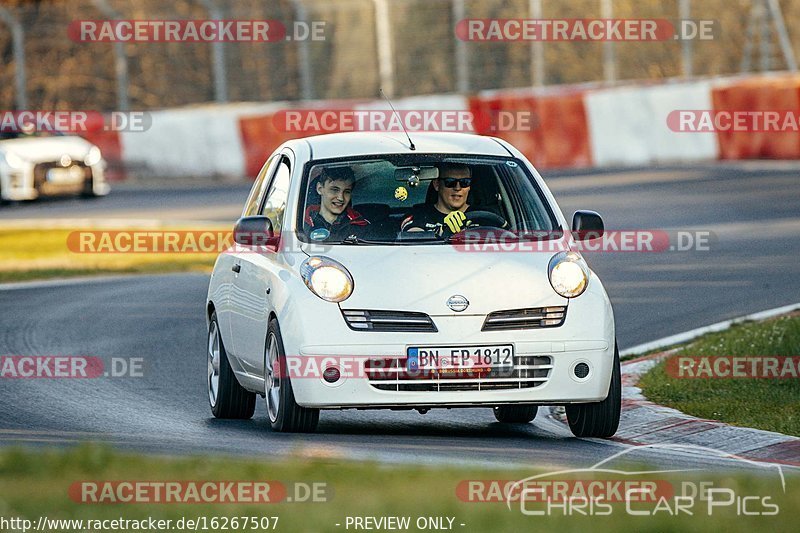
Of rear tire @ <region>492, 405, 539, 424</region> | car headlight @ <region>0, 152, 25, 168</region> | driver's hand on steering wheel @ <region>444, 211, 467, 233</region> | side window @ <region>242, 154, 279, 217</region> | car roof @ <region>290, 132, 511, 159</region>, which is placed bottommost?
rear tire @ <region>492, 405, 539, 424</region>

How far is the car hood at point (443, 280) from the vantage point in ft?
30.0

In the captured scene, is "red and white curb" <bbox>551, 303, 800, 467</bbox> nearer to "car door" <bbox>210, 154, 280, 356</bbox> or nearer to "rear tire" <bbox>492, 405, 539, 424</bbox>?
"rear tire" <bbox>492, 405, 539, 424</bbox>

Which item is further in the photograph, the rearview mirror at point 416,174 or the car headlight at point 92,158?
the car headlight at point 92,158

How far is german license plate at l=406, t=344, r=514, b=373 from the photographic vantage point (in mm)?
9047

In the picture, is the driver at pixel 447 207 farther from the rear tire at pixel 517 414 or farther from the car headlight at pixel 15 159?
the car headlight at pixel 15 159

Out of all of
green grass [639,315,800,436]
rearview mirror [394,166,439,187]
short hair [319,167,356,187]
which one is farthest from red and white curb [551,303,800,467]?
short hair [319,167,356,187]

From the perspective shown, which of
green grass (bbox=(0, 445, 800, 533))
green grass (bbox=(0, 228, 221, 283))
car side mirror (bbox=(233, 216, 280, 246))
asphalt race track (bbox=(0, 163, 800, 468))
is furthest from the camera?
green grass (bbox=(0, 228, 221, 283))

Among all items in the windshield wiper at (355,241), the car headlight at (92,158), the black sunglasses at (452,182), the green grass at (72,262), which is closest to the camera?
the windshield wiper at (355,241)

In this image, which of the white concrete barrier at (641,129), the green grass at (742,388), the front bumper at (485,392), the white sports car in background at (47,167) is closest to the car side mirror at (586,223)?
the front bumper at (485,392)

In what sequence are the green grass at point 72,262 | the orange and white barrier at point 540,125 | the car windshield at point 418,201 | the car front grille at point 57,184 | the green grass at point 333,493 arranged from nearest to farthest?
the green grass at point 333,493, the car windshield at point 418,201, the green grass at point 72,262, the orange and white barrier at point 540,125, the car front grille at point 57,184

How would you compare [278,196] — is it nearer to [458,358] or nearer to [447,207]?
[447,207]

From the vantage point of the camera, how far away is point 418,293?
9.16 m

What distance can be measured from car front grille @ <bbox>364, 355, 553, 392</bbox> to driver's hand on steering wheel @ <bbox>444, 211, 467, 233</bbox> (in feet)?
3.89

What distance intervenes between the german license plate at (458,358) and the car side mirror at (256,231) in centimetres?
128
